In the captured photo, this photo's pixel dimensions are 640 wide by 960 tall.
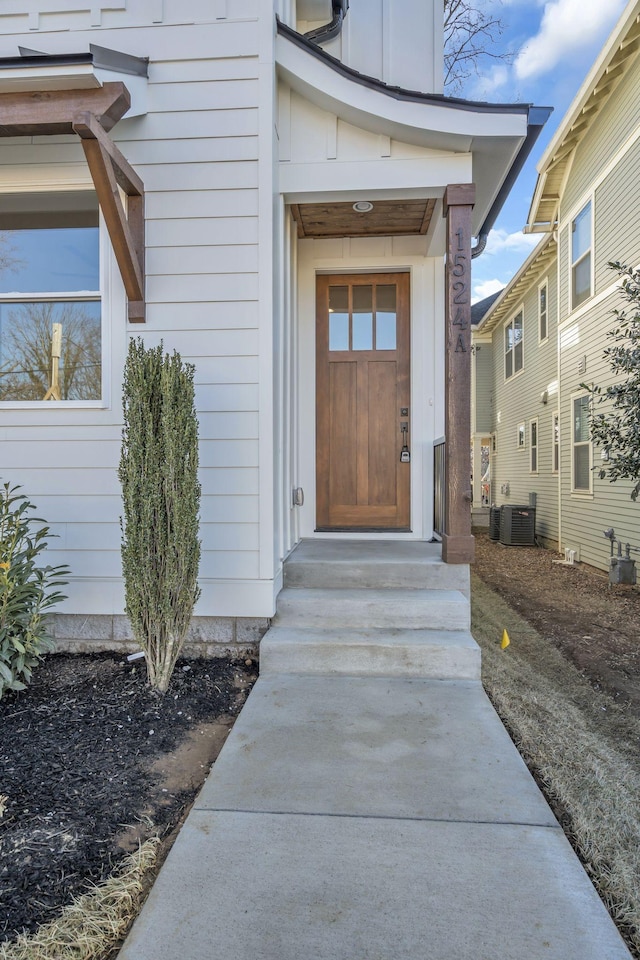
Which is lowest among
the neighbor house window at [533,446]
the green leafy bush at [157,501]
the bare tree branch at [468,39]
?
the green leafy bush at [157,501]

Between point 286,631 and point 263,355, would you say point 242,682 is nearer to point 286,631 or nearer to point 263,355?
point 286,631

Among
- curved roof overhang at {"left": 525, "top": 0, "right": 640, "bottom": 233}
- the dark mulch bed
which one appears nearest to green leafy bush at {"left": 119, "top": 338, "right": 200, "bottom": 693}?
the dark mulch bed

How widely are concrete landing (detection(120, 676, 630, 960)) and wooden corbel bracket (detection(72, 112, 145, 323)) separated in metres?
2.44

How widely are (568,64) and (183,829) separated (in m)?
15.7

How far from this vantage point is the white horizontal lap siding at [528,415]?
10.0 m

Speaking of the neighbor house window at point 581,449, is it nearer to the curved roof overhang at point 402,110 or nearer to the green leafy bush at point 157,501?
the curved roof overhang at point 402,110

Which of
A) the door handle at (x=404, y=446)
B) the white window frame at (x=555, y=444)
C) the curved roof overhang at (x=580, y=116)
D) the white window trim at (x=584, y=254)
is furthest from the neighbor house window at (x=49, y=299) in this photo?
the white window frame at (x=555, y=444)

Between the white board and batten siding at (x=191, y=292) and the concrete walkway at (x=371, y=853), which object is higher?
the white board and batten siding at (x=191, y=292)

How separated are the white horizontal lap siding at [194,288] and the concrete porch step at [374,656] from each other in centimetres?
43

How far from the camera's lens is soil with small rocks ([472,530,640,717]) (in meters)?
3.74

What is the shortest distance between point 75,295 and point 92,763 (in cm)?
263

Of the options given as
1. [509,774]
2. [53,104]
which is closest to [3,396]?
[53,104]

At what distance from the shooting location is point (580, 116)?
7.32 meters

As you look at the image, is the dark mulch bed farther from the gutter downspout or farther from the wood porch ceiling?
the gutter downspout
